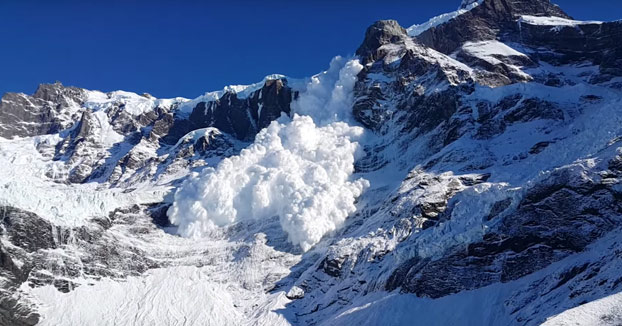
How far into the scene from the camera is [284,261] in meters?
199

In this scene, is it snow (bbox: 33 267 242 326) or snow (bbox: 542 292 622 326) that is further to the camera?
snow (bbox: 33 267 242 326)

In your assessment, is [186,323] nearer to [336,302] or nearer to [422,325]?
[336,302]

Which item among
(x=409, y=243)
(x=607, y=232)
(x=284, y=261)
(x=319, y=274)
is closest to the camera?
(x=607, y=232)

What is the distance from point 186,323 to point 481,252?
2714 inches

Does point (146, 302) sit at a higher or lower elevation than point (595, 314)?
higher

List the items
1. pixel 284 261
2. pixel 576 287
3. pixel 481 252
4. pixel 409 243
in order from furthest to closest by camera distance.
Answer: pixel 284 261
pixel 409 243
pixel 481 252
pixel 576 287

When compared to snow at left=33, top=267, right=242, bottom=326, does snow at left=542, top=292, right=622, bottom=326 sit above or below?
below

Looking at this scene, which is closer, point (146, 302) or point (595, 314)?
point (595, 314)

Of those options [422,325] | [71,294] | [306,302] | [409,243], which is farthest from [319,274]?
[71,294]

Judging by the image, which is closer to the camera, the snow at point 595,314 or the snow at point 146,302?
the snow at point 595,314

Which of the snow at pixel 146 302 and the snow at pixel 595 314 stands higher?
the snow at pixel 146 302

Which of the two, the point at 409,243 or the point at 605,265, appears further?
the point at 409,243

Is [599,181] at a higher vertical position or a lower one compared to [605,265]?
higher

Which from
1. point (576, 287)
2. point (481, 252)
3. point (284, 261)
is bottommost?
point (576, 287)
